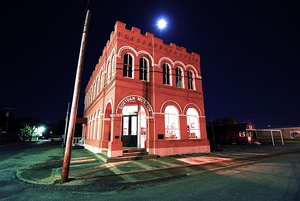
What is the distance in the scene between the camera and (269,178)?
20.5ft

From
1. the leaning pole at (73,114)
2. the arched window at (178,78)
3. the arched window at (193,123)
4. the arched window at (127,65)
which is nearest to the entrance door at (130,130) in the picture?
the arched window at (127,65)

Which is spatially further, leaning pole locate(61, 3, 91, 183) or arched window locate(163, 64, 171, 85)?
arched window locate(163, 64, 171, 85)

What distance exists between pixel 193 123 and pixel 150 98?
17.9 feet

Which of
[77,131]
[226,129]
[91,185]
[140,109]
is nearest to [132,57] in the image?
[140,109]

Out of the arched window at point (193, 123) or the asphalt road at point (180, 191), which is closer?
the asphalt road at point (180, 191)

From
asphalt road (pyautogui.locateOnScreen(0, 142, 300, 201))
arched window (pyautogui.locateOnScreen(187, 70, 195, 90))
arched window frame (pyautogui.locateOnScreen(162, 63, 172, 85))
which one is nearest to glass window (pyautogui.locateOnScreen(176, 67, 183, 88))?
arched window frame (pyautogui.locateOnScreen(162, 63, 172, 85))

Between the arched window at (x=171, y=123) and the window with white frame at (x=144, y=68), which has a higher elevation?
the window with white frame at (x=144, y=68)

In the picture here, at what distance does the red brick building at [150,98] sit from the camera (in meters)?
12.0


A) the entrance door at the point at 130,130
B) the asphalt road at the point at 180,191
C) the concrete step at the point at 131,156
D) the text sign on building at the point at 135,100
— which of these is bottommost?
the asphalt road at the point at 180,191

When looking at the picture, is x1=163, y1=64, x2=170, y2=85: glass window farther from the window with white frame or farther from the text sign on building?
the text sign on building

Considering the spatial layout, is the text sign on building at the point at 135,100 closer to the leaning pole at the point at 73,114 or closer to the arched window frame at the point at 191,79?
the leaning pole at the point at 73,114

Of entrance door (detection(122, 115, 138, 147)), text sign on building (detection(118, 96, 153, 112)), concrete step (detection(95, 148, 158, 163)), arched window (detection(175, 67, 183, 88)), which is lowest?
concrete step (detection(95, 148, 158, 163))

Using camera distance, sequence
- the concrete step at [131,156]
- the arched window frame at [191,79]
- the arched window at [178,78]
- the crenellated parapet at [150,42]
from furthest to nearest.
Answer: the arched window frame at [191,79] → the arched window at [178,78] → the crenellated parapet at [150,42] → the concrete step at [131,156]

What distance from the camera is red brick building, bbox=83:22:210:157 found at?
12039mm
